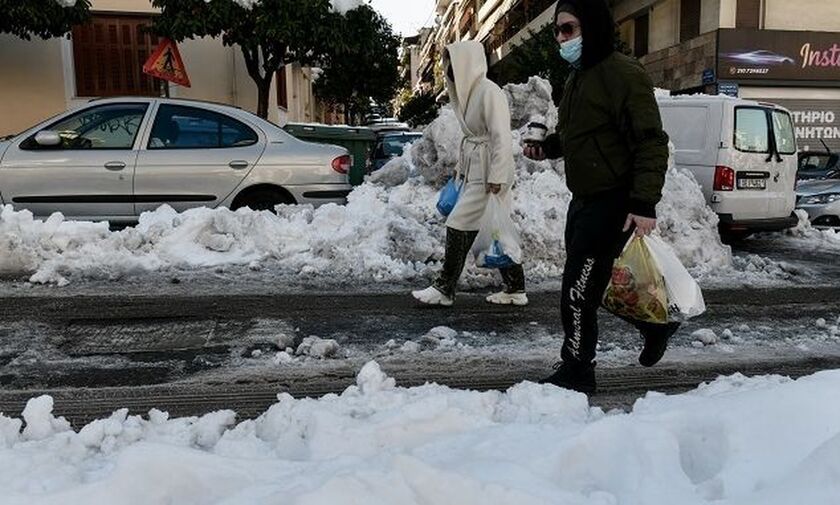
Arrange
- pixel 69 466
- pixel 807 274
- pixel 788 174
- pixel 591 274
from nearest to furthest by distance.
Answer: pixel 69 466
pixel 591 274
pixel 807 274
pixel 788 174

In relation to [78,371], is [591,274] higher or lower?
higher

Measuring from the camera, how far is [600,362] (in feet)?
14.6

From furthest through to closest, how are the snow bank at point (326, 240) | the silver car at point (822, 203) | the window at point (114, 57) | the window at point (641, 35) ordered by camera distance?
the window at point (641, 35) < the window at point (114, 57) < the silver car at point (822, 203) < the snow bank at point (326, 240)

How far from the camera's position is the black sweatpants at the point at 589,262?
3.36m

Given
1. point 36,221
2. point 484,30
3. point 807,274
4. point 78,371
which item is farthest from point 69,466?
point 484,30

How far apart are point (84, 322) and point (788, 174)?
828 cm

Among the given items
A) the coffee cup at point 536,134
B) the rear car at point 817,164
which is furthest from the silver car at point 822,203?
the coffee cup at point 536,134

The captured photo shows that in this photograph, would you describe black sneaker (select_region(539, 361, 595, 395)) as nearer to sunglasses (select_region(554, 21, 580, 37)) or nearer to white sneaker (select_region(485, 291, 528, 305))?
sunglasses (select_region(554, 21, 580, 37))

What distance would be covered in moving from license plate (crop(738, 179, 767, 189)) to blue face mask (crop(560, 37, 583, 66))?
→ 633 centimetres

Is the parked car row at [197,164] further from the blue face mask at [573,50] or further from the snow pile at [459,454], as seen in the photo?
the snow pile at [459,454]

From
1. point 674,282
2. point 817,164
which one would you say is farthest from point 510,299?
point 817,164

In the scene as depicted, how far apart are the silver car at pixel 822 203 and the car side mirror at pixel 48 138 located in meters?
9.98

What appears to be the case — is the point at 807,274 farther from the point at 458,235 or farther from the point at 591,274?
the point at 591,274

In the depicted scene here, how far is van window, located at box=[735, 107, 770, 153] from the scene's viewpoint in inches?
358
